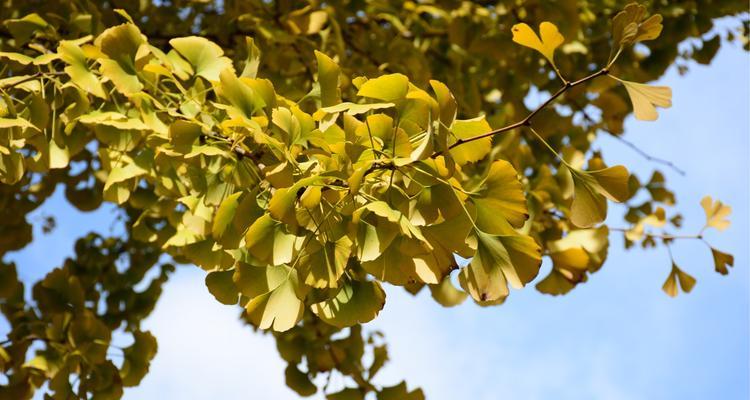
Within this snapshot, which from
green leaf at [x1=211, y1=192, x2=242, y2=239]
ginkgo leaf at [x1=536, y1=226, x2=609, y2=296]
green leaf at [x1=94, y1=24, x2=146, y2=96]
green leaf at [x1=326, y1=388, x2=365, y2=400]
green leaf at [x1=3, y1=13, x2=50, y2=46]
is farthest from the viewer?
green leaf at [x1=326, y1=388, x2=365, y2=400]

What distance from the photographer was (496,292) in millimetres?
972

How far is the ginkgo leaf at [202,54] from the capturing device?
1327 millimetres

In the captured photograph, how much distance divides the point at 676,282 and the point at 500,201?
3.07ft

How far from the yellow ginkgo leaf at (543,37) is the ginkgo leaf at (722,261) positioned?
95 cm

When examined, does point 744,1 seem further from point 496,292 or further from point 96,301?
point 96,301

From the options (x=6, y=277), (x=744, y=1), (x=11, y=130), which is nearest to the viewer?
(x=11, y=130)

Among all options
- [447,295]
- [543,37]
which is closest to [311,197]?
[543,37]

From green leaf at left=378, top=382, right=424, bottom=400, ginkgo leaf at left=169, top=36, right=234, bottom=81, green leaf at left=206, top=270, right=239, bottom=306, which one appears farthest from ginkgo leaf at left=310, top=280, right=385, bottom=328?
green leaf at left=378, top=382, right=424, bottom=400

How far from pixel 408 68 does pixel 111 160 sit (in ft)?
3.11

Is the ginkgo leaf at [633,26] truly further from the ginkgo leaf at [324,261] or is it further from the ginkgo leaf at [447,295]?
the ginkgo leaf at [447,295]

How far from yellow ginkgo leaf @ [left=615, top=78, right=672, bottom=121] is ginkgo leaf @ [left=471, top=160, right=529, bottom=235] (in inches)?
7.4

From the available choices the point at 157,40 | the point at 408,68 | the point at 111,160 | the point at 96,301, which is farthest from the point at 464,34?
the point at 96,301

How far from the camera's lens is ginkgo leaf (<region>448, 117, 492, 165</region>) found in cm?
97

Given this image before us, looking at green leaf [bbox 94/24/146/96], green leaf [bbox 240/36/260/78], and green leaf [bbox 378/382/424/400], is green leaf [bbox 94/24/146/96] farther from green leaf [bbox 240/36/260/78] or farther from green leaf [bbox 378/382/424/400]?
green leaf [bbox 378/382/424/400]
